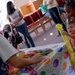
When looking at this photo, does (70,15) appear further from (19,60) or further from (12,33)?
(12,33)

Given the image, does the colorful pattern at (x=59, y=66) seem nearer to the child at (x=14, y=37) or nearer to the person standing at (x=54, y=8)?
the child at (x=14, y=37)

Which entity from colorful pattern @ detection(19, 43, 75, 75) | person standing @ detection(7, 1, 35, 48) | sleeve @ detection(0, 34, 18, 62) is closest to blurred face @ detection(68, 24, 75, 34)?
colorful pattern @ detection(19, 43, 75, 75)

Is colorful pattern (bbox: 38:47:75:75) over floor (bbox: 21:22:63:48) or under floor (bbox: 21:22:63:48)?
over

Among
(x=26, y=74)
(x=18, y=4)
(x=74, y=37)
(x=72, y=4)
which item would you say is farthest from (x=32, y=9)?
(x=26, y=74)

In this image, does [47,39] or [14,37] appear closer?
[14,37]

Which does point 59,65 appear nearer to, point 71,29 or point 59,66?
point 59,66

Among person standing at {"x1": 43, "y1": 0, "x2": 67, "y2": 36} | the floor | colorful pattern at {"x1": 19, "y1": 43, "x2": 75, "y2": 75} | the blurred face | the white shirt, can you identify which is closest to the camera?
colorful pattern at {"x1": 19, "y1": 43, "x2": 75, "y2": 75}

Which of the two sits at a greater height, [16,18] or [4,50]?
[4,50]

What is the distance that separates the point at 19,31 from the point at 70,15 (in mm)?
1757

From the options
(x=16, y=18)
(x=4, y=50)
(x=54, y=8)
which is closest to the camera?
(x=4, y=50)

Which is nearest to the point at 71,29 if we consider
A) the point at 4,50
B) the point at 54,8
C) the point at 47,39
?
the point at 4,50

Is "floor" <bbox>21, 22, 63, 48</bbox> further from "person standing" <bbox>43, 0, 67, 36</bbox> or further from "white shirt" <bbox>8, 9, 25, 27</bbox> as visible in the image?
"white shirt" <bbox>8, 9, 25, 27</bbox>

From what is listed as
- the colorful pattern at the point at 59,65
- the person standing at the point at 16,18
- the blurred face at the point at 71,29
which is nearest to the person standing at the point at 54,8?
the person standing at the point at 16,18

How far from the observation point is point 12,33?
3811 millimetres
